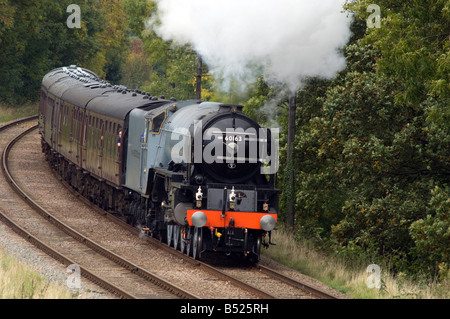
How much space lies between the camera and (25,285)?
12.6m

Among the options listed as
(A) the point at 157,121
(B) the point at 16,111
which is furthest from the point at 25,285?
(B) the point at 16,111

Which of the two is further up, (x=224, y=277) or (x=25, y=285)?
(x=25, y=285)

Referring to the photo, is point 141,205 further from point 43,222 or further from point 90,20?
point 90,20

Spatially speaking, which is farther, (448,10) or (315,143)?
(315,143)

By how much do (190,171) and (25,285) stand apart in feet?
16.1

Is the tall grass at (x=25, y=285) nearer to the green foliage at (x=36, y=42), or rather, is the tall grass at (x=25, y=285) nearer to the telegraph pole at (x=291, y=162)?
the telegraph pole at (x=291, y=162)

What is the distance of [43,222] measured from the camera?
21.3 m

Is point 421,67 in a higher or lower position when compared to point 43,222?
higher

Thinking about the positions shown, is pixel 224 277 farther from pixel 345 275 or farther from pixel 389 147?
pixel 389 147
